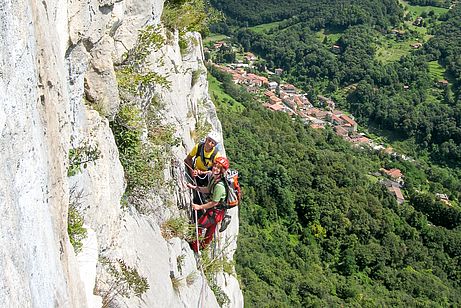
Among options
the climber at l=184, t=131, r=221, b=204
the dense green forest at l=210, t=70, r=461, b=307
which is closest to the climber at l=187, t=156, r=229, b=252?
the climber at l=184, t=131, r=221, b=204

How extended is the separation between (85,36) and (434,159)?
7540cm

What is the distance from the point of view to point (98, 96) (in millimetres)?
5684

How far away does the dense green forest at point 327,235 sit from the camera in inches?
1072

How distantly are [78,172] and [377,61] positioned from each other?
103 meters

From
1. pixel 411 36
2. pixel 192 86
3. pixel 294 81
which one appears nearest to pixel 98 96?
pixel 192 86

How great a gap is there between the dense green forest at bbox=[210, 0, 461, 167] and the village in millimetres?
4292

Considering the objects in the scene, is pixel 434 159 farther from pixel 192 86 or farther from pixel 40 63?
pixel 40 63

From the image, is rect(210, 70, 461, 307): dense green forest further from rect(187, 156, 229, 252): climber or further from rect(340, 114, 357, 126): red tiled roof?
rect(340, 114, 357, 126): red tiled roof

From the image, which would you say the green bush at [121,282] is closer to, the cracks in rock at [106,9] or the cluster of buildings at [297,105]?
the cracks in rock at [106,9]

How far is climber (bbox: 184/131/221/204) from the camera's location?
26.8 feet

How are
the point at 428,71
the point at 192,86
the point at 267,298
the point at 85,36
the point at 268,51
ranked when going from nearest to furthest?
the point at 85,36, the point at 192,86, the point at 267,298, the point at 428,71, the point at 268,51

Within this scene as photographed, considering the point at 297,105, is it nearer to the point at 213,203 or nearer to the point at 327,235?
the point at 327,235

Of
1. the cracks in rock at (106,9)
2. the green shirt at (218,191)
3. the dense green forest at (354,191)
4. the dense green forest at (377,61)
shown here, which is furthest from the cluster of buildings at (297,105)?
the cracks in rock at (106,9)

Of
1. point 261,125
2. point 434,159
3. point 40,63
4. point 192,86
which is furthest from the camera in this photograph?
point 434,159
